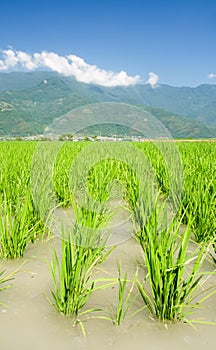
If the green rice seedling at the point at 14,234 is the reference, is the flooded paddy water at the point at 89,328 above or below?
below

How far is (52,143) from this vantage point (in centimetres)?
443

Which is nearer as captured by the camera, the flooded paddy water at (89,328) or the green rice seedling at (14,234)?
the flooded paddy water at (89,328)

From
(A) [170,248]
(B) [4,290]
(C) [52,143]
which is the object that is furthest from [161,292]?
(C) [52,143]

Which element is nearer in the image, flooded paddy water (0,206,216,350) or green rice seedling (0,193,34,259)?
flooded paddy water (0,206,216,350)

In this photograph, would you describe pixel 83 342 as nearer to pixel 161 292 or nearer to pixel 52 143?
pixel 161 292

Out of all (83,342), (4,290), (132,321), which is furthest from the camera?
(4,290)

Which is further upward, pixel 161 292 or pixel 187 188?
pixel 187 188

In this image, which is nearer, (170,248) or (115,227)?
(170,248)

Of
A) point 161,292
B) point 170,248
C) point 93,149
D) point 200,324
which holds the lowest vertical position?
point 200,324

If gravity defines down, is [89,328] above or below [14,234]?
below

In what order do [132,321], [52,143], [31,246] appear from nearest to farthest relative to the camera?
[132,321] → [31,246] → [52,143]

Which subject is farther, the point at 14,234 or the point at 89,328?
→ the point at 14,234

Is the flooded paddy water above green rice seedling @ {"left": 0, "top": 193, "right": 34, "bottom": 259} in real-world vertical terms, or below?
below

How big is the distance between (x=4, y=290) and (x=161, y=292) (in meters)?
0.84
